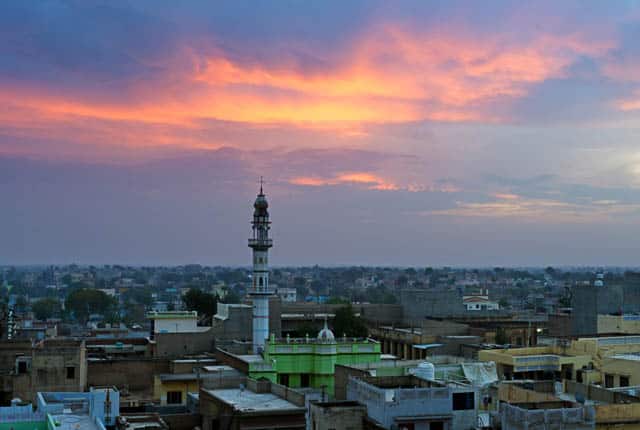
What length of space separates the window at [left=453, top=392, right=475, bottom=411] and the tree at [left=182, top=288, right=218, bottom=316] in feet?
219

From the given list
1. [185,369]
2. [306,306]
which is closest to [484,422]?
[185,369]

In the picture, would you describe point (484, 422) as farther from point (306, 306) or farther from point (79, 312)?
point (79, 312)

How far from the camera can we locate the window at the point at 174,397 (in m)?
45.9

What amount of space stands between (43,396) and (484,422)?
55.5ft

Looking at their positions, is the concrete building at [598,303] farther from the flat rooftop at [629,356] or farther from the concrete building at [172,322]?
the concrete building at [172,322]

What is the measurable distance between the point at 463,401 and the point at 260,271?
1208 inches

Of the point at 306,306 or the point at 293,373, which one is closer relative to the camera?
the point at 293,373

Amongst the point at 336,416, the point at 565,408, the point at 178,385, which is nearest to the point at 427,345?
the point at 178,385

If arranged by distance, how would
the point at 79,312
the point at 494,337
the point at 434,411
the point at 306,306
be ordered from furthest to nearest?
the point at 79,312
the point at 306,306
the point at 494,337
the point at 434,411

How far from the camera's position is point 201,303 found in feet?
316

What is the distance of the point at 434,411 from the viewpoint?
91.9 ft

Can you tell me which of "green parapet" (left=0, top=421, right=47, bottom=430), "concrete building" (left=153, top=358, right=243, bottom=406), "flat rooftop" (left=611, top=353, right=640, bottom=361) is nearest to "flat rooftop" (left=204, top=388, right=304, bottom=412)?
"concrete building" (left=153, top=358, right=243, bottom=406)

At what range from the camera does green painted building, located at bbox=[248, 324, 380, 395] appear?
4719 cm

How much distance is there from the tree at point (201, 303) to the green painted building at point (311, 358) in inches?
1855
